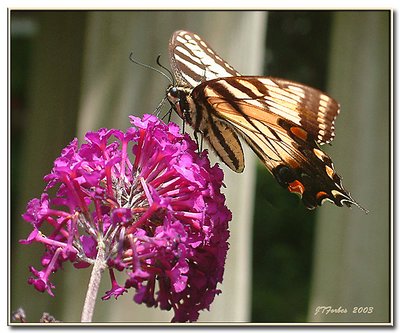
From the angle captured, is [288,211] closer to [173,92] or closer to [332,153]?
[332,153]

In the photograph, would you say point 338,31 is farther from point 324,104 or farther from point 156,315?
point 324,104

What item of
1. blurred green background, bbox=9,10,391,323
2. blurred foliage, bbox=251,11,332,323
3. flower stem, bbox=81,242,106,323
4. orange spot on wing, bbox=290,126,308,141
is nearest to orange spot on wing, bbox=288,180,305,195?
orange spot on wing, bbox=290,126,308,141

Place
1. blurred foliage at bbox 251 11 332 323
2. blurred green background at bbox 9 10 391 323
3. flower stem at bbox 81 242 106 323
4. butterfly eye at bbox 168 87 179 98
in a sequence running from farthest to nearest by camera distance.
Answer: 1. blurred foliage at bbox 251 11 332 323
2. blurred green background at bbox 9 10 391 323
3. butterfly eye at bbox 168 87 179 98
4. flower stem at bbox 81 242 106 323

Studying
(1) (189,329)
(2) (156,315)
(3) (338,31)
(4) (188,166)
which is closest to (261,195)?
(3) (338,31)

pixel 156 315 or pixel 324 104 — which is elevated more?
pixel 324 104

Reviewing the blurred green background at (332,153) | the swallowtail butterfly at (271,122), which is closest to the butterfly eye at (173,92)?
the swallowtail butterfly at (271,122)

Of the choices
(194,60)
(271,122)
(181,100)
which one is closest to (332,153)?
(194,60)

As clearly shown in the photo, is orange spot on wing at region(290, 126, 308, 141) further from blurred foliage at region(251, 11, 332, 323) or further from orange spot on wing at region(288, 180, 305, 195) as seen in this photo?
blurred foliage at region(251, 11, 332, 323)
